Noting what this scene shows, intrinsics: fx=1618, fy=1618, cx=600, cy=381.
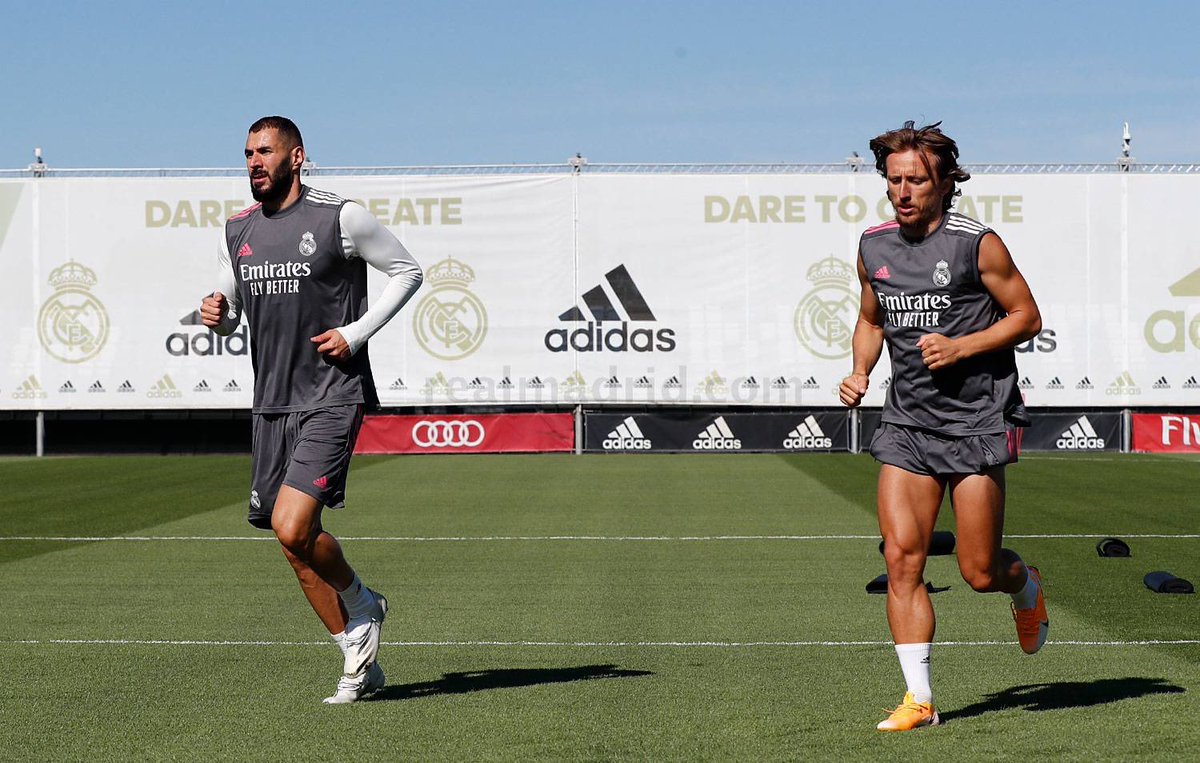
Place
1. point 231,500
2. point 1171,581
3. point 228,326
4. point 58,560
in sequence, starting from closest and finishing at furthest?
point 228,326, point 1171,581, point 58,560, point 231,500

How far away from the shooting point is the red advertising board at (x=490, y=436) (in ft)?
101

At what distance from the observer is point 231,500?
62.2 ft

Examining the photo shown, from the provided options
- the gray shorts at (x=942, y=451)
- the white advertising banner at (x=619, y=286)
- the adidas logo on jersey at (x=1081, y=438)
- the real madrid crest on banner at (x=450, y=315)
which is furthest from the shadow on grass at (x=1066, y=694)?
the real madrid crest on banner at (x=450, y=315)

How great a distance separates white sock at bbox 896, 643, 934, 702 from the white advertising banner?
25902 millimetres

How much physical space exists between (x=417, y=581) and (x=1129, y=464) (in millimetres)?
17343

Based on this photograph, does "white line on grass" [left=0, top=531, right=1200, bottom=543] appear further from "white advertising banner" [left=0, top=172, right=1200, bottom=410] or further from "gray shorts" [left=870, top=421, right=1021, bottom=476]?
"white advertising banner" [left=0, top=172, right=1200, bottom=410]

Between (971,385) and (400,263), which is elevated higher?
(400,263)

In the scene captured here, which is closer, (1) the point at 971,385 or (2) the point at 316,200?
(1) the point at 971,385

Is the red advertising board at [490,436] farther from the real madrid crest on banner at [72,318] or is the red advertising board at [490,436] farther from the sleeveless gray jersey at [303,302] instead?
the sleeveless gray jersey at [303,302]

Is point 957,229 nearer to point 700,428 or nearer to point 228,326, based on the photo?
point 228,326

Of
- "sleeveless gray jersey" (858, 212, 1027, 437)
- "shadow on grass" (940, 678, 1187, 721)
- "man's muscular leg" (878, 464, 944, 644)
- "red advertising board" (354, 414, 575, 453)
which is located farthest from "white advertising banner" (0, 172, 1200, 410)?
"man's muscular leg" (878, 464, 944, 644)

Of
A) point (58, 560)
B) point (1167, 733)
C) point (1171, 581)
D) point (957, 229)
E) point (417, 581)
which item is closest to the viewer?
point (1167, 733)

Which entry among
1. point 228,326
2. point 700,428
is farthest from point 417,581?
point 700,428

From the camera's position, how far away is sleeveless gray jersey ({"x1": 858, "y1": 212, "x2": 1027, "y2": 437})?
5961mm
